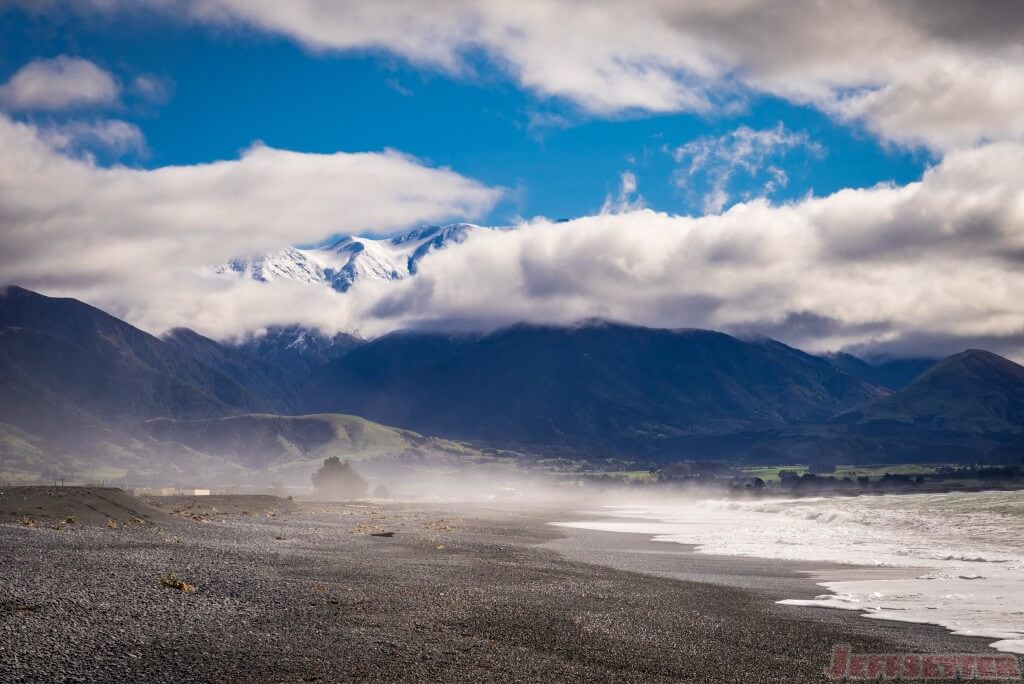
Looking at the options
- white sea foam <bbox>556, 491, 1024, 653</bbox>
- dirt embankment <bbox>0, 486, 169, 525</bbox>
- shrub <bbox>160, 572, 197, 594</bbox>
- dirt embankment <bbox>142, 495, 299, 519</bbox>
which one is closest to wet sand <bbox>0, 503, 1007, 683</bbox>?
shrub <bbox>160, 572, 197, 594</bbox>

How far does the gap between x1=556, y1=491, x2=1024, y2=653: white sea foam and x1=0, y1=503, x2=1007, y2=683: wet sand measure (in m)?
2.42

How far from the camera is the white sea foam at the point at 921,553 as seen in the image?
31.4 metres

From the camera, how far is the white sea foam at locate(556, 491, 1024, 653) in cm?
3139

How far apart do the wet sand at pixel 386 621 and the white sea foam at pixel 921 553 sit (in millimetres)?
2419

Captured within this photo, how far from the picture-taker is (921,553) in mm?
54094

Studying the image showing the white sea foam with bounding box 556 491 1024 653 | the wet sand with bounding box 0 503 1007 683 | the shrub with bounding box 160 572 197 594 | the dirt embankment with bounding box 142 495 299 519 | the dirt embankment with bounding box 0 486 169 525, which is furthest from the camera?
the dirt embankment with bounding box 142 495 299 519

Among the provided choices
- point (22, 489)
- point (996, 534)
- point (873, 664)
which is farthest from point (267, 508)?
point (873, 664)

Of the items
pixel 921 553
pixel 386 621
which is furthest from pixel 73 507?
pixel 921 553

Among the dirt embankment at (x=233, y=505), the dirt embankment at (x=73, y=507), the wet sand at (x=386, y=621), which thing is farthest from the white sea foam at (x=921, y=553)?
the dirt embankment at (x=73, y=507)

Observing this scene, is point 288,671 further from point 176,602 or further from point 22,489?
point 22,489

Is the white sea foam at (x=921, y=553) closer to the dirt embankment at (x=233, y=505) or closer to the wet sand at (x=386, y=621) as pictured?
the wet sand at (x=386, y=621)

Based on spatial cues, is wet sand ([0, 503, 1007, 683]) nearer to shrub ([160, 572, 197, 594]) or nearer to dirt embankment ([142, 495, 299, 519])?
shrub ([160, 572, 197, 594])

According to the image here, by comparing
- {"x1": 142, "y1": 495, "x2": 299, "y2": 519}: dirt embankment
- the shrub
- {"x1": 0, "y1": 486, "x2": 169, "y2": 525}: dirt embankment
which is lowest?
{"x1": 142, "y1": 495, "x2": 299, "y2": 519}: dirt embankment

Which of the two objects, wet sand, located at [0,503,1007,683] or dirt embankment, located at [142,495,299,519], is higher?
wet sand, located at [0,503,1007,683]
